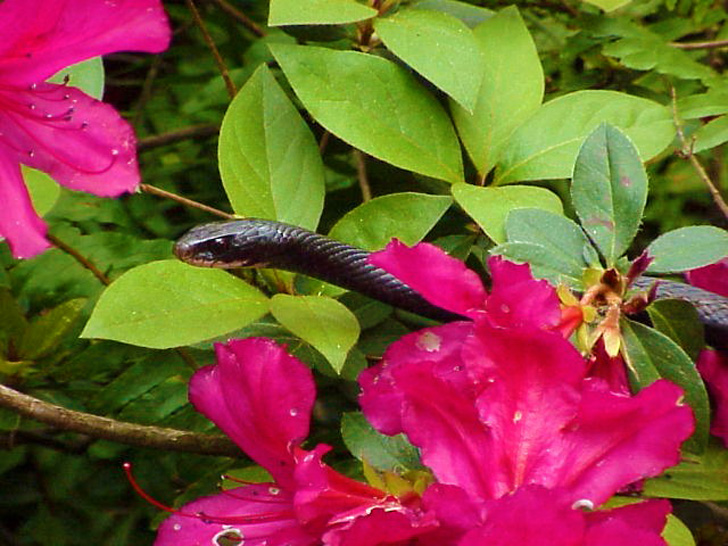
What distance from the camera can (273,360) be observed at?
706mm

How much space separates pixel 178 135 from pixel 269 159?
54cm

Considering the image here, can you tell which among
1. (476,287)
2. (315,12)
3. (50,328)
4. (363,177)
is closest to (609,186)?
(476,287)

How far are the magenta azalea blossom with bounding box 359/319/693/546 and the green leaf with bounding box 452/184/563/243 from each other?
209mm

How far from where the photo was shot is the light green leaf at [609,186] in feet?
2.59

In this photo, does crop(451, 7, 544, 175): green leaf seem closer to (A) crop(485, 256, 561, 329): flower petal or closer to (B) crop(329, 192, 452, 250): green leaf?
(B) crop(329, 192, 452, 250): green leaf

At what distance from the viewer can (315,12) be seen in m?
0.88

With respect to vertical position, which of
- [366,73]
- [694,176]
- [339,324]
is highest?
[366,73]

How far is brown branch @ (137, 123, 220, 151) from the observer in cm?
141

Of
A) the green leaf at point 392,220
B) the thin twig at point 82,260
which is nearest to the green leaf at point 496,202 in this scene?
the green leaf at point 392,220

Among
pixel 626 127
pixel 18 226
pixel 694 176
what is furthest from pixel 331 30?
pixel 694 176

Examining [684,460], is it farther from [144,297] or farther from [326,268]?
[144,297]

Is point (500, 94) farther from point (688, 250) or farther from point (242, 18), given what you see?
point (242, 18)

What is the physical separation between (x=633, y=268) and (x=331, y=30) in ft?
1.53

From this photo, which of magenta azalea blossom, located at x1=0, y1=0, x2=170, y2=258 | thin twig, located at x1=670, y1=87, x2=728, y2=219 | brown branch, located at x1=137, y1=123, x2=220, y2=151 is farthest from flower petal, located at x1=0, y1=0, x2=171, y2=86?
brown branch, located at x1=137, y1=123, x2=220, y2=151
